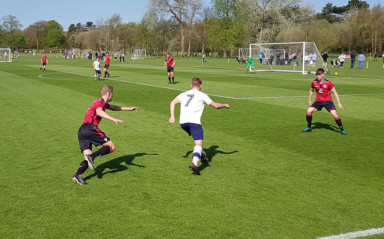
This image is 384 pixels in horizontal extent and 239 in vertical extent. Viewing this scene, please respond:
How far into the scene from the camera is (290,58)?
156 feet

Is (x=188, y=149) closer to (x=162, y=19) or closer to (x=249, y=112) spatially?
(x=249, y=112)

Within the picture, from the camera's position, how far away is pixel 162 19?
101 meters

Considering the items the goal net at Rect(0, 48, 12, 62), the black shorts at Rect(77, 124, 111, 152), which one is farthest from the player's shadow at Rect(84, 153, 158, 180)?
the goal net at Rect(0, 48, 12, 62)

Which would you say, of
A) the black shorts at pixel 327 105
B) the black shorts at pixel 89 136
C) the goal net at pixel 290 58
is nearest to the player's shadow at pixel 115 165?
the black shorts at pixel 89 136

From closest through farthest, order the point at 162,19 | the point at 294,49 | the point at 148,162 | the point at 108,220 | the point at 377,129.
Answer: the point at 108,220 → the point at 148,162 → the point at 377,129 → the point at 294,49 → the point at 162,19

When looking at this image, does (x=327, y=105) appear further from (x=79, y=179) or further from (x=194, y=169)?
(x=79, y=179)

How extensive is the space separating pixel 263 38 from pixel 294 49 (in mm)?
43815

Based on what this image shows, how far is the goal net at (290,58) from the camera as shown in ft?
140

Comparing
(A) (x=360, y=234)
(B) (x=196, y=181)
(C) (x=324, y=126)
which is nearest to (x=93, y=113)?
(B) (x=196, y=181)

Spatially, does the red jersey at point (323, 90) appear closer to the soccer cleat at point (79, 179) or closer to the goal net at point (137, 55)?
the soccer cleat at point (79, 179)

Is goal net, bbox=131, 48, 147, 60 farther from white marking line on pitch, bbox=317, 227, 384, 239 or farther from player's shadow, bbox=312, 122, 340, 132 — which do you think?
white marking line on pitch, bbox=317, 227, 384, 239

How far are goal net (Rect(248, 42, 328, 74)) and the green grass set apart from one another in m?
29.5

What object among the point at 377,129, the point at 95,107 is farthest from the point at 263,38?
the point at 95,107

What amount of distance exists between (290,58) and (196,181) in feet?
140
